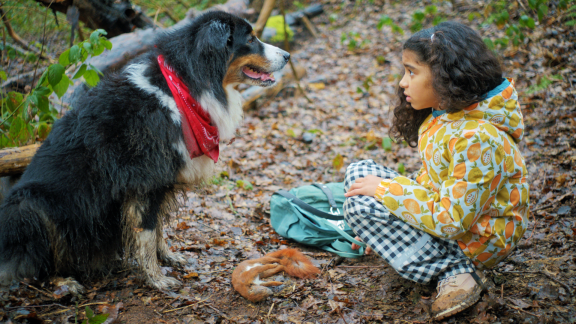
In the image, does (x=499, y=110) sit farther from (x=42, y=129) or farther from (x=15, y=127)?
(x=42, y=129)

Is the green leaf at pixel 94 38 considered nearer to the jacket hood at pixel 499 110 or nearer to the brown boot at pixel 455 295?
the jacket hood at pixel 499 110

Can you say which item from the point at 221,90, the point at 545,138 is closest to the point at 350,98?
the point at 545,138

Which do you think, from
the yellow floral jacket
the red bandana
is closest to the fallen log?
the red bandana

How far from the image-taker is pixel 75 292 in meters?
2.57

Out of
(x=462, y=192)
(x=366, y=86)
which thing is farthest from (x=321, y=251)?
(x=366, y=86)

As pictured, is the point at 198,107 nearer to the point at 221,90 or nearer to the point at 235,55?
the point at 221,90

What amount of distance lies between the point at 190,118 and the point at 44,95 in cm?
159

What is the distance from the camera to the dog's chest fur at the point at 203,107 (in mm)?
2537

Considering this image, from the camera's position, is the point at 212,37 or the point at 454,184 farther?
the point at 212,37

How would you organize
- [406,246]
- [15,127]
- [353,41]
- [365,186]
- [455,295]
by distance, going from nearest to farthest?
[455,295]
[406,246]
[365,186]
[15,127]
[353,41]

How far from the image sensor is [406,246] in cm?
244

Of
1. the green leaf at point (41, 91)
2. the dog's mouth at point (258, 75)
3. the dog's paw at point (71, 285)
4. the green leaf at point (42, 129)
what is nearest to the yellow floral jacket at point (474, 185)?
the dog's mouth at point (258, 75)

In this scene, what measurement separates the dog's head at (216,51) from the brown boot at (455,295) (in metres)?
2.08

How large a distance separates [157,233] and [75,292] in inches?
26.5
